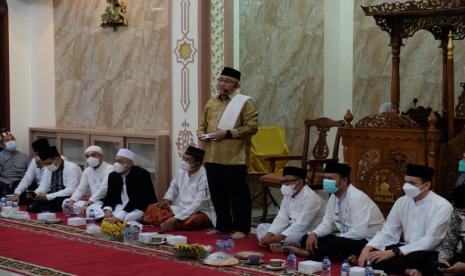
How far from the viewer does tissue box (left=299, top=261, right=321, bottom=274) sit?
20.5ft

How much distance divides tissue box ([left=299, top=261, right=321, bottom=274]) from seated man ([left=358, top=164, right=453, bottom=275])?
1.09 ft

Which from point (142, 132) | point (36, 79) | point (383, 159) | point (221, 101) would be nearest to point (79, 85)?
point (36, 79)

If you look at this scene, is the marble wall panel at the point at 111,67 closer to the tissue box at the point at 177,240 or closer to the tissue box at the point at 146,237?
the tissue box at the point at 146,237

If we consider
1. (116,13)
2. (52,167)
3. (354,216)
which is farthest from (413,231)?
(116,13)

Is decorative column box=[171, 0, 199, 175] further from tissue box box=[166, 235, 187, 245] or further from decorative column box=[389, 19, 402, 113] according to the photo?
decorative column box=[389, 19, 402, 113]

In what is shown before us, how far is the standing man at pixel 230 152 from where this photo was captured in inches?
317

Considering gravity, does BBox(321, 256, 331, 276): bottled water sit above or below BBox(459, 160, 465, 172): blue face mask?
below

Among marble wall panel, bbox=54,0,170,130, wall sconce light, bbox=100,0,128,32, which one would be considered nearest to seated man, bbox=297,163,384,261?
marble wall panel, bbox=54,0,170,130

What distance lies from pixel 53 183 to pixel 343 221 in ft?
13.4

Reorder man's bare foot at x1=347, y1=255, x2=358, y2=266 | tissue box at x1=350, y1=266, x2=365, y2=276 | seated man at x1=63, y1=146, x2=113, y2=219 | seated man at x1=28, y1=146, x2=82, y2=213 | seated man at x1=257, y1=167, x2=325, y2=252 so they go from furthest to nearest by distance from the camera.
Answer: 1. seated man at x1=28, y1=146, x2=82, y2=213
2. seated man at x1=63, y1=146, x2=113, y2=219
3. seated man at x1=257, y1=167, x2=325, y2=252
4. man's bare foot at x1=347, y1=255, x2=358, y2=266
5. tissue box at x1=350, y1=266, x2=365, y2=276

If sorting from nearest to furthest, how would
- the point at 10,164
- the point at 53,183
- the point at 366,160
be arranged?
the point at 366,160 → the point at 53,183 → the point at 10,164

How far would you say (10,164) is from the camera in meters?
10.7

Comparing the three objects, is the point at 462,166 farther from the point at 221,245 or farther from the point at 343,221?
the point at 221,245

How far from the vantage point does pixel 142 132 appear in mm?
10117
